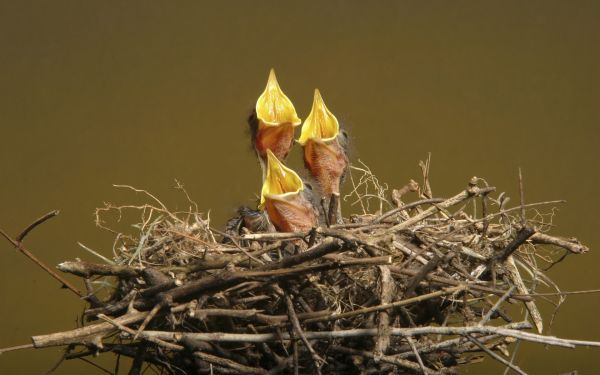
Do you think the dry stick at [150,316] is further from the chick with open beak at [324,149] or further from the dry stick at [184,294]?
the chick with open beak at [324,149]

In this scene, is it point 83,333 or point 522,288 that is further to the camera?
point 522,288

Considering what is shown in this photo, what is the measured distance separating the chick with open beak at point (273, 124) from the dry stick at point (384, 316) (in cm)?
31

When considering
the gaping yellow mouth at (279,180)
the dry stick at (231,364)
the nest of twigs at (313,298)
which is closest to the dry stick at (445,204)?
the nest of twigs at (313,298)

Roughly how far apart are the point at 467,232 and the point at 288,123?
0.31 metres

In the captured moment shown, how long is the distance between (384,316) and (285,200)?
0.75 feet

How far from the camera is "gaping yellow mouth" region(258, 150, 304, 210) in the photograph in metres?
1.36

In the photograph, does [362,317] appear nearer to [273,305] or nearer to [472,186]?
[273,305]

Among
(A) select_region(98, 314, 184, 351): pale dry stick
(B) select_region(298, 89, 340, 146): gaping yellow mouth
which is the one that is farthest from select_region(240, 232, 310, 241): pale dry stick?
(B) select_region(298, 89, 340, 146): gaping yellow mouth

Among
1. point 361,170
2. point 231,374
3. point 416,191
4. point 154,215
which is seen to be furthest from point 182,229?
point 416,191

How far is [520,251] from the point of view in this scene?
1.44m

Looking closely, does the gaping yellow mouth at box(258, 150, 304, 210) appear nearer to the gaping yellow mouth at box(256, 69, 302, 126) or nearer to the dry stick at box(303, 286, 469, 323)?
the gaping yellow mouth at box(256, 69, 302, 126)

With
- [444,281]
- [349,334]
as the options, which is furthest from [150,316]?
[444,281]

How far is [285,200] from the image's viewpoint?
1312 millimetres

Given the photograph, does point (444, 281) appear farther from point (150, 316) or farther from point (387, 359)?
point (150, 316)
